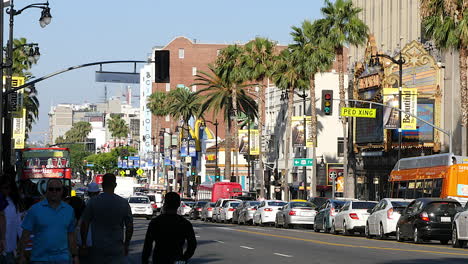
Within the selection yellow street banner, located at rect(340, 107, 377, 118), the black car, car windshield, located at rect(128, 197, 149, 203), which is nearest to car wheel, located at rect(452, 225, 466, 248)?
the black car

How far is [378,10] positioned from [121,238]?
71.2m

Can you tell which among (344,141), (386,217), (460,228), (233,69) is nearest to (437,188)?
(386,217)

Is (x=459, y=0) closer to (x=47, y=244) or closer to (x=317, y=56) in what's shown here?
(x=317, y=56)

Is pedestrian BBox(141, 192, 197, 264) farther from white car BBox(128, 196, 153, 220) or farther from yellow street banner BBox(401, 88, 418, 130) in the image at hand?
yellow street banner BBox(401, 88, 418, 130)

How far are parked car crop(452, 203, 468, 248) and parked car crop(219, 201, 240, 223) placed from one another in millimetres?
32198

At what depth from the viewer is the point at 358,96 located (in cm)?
7806

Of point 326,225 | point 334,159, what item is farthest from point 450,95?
point 334,159

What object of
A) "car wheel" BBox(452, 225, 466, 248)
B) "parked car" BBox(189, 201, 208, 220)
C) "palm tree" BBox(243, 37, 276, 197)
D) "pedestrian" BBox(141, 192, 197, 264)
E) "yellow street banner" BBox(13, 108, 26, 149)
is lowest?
"parked car" BBox(189, 201, 208, 220)

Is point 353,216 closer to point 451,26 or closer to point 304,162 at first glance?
point 451,26

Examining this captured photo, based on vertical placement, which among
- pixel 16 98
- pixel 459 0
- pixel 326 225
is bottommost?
pixel 326 225

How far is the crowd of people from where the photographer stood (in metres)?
10.7

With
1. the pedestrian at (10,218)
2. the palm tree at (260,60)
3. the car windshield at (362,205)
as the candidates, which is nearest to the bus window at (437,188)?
the car windshield at (362,205)

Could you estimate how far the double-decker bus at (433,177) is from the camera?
37.8m

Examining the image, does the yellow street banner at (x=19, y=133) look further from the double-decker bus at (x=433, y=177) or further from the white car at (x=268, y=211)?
the double-decker bus at (x=433, y=177)
